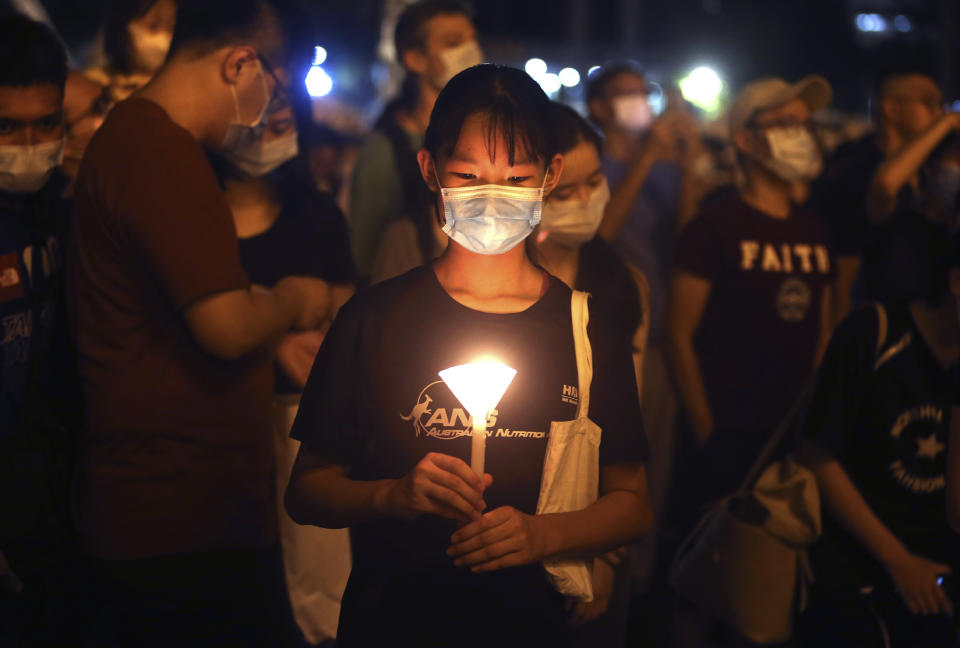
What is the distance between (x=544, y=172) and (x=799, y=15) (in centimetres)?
2550

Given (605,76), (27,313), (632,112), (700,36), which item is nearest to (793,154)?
(632,112)

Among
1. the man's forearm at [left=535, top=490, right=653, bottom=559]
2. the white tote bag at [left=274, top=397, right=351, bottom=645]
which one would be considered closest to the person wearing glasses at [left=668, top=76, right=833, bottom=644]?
the white tote bag at [left=274, top=397, right=351, bottom=645]

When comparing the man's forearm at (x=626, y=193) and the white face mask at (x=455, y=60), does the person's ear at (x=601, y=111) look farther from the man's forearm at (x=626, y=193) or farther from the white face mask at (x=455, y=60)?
the white face mask at (x=455, y=60)

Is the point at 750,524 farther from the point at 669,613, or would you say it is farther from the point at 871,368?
the point at 669,613

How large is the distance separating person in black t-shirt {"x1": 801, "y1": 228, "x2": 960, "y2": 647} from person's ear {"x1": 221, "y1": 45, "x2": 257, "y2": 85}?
81.4 inches

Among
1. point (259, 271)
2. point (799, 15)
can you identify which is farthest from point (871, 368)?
point (799, 15)

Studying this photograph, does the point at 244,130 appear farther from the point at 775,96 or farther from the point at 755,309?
the point at 775,96

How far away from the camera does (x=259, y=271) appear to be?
327cm

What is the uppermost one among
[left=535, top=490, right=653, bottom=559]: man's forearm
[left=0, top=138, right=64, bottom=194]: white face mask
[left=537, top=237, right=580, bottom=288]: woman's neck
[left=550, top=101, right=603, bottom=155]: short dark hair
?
[left=550, top=101, right=603, bottom=155]: short dark hair

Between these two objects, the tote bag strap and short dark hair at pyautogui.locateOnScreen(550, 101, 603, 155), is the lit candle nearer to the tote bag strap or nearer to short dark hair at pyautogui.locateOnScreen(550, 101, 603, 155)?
the tote bag strap

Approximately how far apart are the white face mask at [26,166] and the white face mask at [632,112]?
154 inches

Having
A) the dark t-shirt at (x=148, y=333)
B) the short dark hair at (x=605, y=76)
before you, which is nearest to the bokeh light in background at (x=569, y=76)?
the short dark hair at (x=605, y=76)

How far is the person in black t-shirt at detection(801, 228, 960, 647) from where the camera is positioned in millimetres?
3014

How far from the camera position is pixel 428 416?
220 cm
